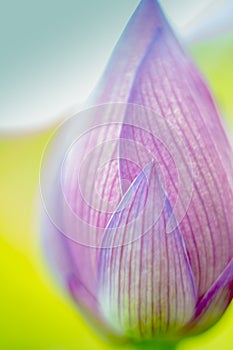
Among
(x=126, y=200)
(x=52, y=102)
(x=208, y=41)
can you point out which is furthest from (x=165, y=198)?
(x=208, y=41)

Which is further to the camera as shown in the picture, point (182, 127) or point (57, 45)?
point (57, 45)

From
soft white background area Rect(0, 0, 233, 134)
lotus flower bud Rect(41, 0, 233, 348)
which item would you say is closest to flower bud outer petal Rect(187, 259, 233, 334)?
lotus flower bud Rect(41, 0, 233, 348)

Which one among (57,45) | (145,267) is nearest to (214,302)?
(145,267)

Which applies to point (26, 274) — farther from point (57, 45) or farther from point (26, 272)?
point (57, 45)

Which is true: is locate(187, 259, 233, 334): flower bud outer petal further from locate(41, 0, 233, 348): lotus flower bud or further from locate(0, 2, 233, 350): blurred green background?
locate(0, 2, 233, 350): blurred green background

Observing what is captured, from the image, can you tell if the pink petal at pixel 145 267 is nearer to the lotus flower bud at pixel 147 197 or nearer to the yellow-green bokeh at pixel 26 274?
the lotus flower bud at pixel 147 197

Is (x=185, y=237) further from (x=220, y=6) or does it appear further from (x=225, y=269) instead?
(x=220, y=6)

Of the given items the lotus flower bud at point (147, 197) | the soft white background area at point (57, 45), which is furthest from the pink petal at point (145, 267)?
the soft white background area at point (57, 45)
